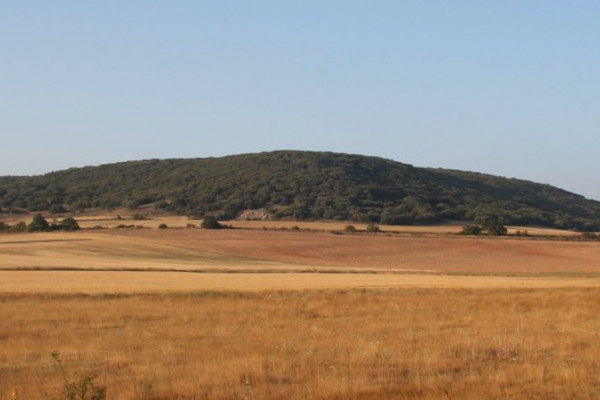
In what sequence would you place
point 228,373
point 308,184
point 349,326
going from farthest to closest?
point 308,184, point 349,326, point 228,373

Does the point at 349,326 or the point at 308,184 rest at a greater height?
the point at 308,184

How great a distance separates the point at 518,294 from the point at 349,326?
13017mm

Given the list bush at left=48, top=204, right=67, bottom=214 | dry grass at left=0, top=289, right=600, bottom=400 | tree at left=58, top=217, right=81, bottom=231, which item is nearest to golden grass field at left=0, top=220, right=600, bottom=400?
dry grass at left=0, top=289, right=600, bottom=400

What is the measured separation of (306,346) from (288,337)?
174 cm

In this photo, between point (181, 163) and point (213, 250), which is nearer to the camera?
point (213, 250)

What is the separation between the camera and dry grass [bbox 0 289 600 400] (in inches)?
493

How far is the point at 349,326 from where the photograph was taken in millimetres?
21750

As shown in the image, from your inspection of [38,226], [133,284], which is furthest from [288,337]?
[38,226]

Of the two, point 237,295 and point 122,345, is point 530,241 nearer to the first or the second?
point 237,295

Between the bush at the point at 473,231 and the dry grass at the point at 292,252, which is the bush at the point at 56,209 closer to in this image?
the dry grass at the point at 292,252

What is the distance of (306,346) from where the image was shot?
17328mm

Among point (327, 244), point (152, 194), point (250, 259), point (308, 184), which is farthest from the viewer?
point (308, 184)

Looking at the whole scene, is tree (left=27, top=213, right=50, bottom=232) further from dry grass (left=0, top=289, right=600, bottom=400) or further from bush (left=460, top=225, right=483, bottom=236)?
dry grass (left=0, top=289, right=600, bottom=400)

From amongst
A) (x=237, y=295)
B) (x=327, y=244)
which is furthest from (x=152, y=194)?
(x=237, y=295)
